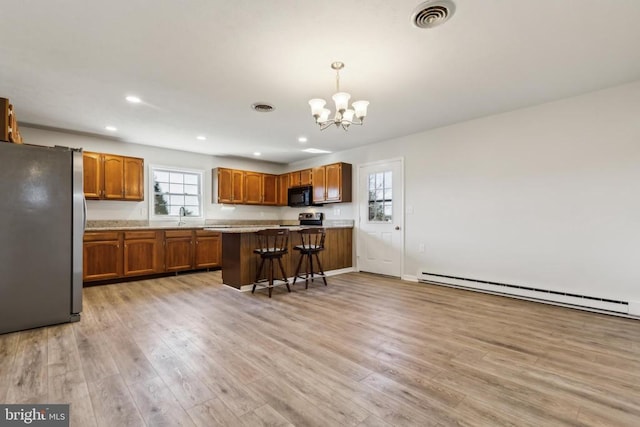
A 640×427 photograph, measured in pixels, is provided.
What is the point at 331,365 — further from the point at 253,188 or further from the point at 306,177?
the point at 253,188

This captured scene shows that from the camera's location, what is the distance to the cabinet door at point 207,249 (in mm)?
5625

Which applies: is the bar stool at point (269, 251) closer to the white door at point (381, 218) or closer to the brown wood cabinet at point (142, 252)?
the white door at point (381, 218)

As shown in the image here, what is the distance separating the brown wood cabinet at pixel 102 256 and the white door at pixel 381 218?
4.24m

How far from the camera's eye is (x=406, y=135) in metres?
5.06

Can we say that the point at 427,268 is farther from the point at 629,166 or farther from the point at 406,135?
the point at 629,166

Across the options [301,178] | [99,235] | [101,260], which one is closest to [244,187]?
[301,178]

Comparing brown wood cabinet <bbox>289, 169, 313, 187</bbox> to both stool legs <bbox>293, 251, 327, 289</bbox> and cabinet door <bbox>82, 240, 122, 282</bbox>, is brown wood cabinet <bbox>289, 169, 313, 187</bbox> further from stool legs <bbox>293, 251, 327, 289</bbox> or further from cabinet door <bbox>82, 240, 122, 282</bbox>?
cabinet door <bbox>82, 240, 122, 282</bbox>

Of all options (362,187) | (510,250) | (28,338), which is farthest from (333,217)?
(28,338)

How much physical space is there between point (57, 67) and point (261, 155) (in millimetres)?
4066

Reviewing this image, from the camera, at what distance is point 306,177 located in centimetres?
660

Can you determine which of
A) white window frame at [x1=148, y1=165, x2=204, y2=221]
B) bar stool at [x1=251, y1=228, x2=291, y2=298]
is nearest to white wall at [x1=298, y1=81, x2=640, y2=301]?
bar stool at [x1=251, y1=228, x2=291, y2=298]

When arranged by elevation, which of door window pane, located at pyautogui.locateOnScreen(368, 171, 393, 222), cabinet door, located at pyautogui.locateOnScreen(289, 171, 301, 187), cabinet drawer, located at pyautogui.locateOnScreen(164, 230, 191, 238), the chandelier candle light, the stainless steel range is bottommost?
cabinet drawer, located at pyautogui.locateOnScreen(164, 230, 191, 238)

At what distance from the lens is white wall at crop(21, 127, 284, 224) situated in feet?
15.5

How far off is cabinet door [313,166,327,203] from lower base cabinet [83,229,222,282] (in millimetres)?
2221
